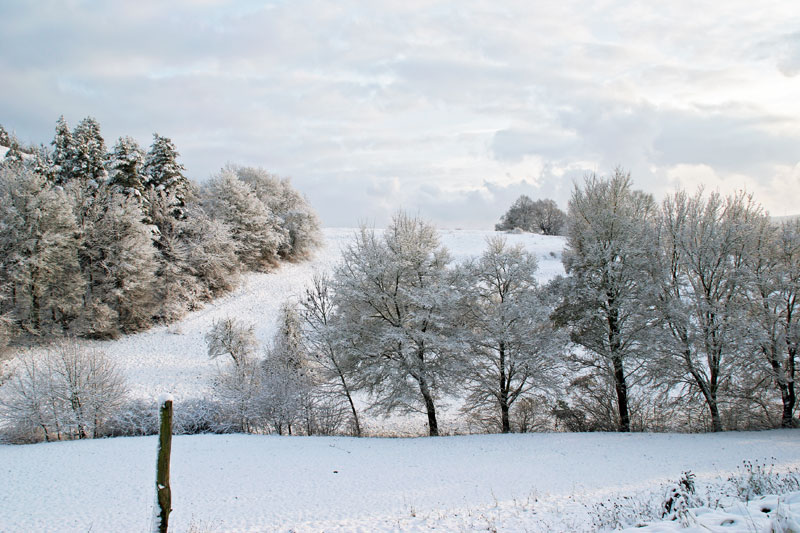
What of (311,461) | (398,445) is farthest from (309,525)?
(398,445)

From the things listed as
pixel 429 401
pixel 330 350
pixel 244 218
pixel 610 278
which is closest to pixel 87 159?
pixel 244 218

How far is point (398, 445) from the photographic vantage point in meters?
17.7

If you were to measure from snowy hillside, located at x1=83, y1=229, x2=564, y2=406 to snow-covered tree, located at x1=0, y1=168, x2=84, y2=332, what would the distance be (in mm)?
4014

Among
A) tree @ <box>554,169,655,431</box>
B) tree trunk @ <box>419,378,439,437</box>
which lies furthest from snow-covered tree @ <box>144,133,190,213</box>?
tree @ <box>554,169,655,431</box>

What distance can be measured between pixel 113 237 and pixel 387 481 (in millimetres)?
29099

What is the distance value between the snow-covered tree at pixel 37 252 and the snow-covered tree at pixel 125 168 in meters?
4.89

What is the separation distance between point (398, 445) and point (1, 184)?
32.0m

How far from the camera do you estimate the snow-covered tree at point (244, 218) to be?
41.6m

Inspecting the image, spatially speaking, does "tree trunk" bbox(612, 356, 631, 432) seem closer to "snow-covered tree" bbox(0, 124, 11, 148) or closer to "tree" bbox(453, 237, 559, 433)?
"tree" bbox(453, 237, 559, 433)

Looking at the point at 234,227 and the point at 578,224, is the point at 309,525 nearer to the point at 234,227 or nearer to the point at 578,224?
the point at 578,224

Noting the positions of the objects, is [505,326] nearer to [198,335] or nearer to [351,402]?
[351,402]

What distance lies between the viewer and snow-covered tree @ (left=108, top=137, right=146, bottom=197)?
3416cm

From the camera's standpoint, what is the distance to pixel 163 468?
20.6 feet

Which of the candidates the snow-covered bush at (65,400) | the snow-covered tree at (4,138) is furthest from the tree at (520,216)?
the snow-covered tree at (4,138)
